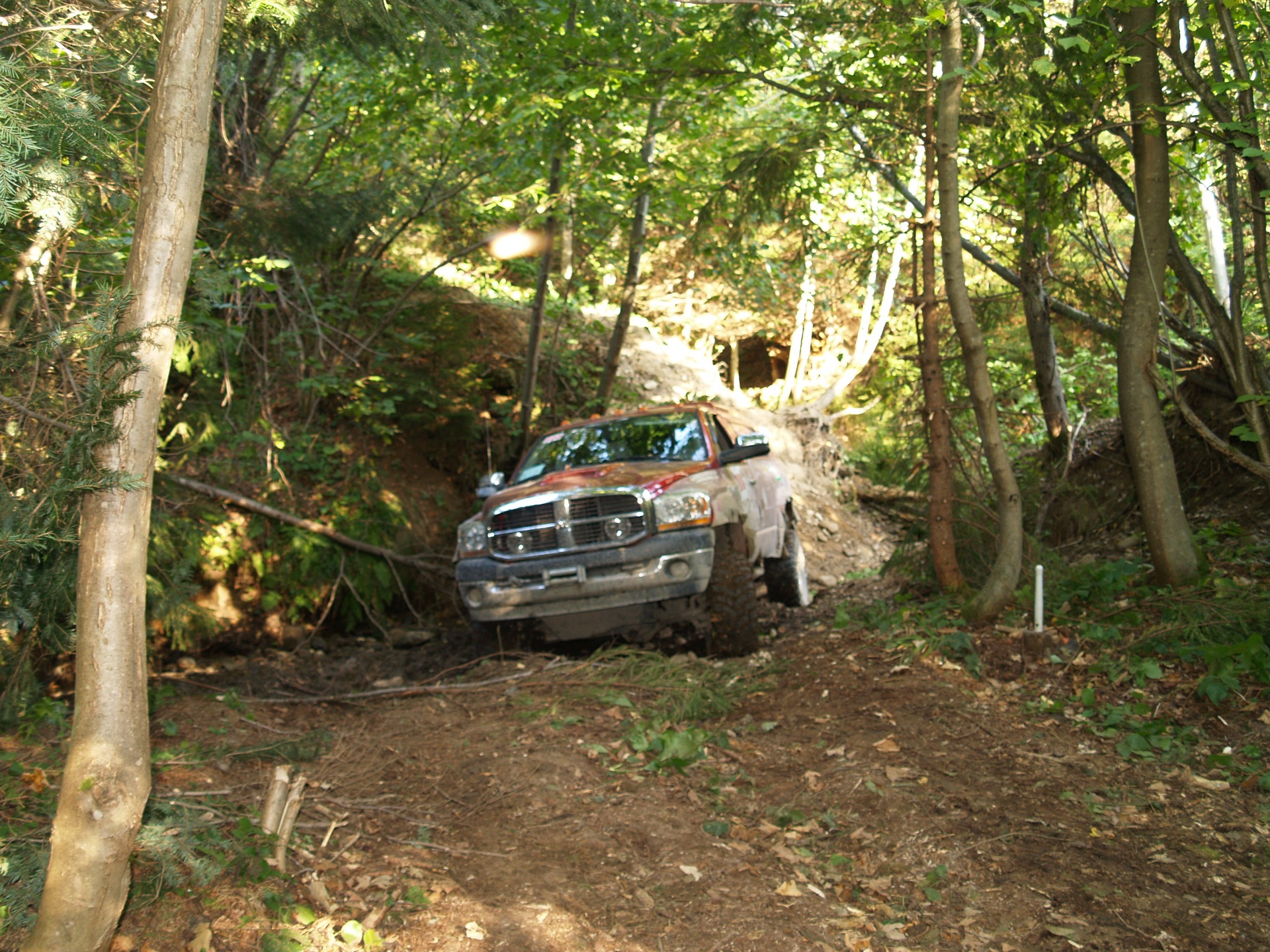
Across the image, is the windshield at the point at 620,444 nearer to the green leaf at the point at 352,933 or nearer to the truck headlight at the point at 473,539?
the truck headlight at the point at 473,539

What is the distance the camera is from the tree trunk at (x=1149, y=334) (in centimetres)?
617

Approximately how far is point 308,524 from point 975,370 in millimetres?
5891

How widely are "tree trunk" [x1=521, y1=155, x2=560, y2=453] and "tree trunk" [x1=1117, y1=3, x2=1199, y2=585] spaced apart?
5686mm

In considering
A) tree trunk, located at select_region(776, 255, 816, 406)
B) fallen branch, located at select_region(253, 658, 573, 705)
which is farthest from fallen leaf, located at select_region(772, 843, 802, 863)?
tree trunk, located at select_region(776, 255, 816, 406)

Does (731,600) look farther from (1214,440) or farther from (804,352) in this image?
(804,352)

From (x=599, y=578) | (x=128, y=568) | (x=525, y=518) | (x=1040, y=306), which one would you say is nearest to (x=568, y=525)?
(x=525, y=518)

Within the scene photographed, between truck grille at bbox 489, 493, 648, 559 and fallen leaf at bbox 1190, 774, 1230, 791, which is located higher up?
truck grille at bbox 489, 493, 648, 559

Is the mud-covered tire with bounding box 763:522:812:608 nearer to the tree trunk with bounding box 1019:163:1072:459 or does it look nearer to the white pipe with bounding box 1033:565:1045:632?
the tree trunk with bounding box 1019:163:1072:459

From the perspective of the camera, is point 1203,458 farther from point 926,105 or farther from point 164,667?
point 164,667

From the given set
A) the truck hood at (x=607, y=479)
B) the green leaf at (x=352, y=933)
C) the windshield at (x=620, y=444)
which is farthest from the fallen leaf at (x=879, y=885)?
the windshield at (x=620, y=444)

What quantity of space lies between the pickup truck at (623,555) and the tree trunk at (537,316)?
148 inches

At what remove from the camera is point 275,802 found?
12.9 ft

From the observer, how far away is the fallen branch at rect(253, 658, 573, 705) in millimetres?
6172

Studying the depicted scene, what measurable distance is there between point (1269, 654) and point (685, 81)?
21.4 feet
